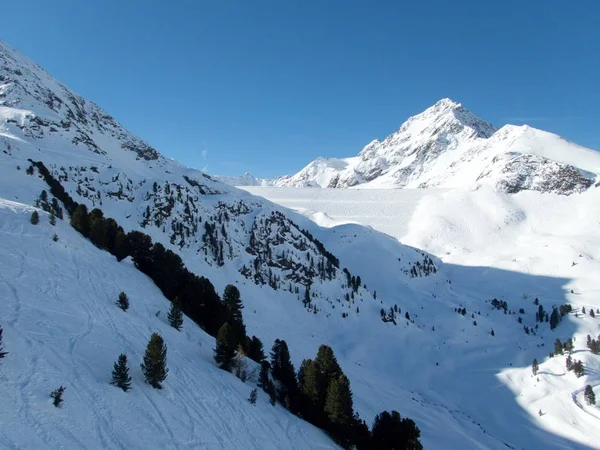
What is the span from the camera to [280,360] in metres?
39.6

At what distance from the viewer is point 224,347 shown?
3328 cm

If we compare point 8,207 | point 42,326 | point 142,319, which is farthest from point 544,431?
point 8,207

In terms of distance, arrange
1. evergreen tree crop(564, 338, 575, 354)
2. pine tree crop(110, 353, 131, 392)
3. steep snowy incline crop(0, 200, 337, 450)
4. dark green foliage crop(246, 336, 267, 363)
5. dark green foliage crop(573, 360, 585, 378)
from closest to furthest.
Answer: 1. steep snowy incline crop(0, 200, 337, 450)
2. pine tree crop(110, 353, 131, 392)
3. dark green foliage crop(246, 336, 267, 363)
4. dark green foliage crop(573, 360, 585, 378)
5. evergreen tree crop(564, 338, 575, 354)

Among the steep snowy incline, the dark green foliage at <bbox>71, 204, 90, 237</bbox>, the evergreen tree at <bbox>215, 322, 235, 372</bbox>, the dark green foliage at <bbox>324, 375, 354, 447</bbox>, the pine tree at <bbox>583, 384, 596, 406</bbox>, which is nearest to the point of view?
the steep snowy incline

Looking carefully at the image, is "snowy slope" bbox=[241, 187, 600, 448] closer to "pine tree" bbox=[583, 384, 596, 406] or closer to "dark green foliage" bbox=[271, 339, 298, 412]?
"pine tree" bbox=[583, 384, 596, 406]

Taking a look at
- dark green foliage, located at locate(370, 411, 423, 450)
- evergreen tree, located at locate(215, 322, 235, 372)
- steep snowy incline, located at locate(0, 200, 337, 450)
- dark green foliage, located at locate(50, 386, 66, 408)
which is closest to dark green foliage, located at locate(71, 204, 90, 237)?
steep snowy incline, located at locate(0, 200, 337, 450)

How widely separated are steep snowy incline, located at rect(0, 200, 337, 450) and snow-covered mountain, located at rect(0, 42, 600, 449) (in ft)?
0.38

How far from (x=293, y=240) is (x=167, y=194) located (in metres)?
39.0

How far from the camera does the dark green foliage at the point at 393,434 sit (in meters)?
32.6

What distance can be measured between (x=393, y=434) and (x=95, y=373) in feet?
81.4

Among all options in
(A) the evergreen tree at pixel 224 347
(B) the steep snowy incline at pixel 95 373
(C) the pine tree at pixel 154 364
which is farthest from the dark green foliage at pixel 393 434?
(C) the pine tree at pixel 154 364

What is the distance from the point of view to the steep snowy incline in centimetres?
1705

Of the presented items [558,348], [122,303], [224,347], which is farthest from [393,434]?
[558,348]

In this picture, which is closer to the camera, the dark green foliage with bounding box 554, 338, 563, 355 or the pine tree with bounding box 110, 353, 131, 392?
the pine tree with bounding box 110, 353, 131, 392
